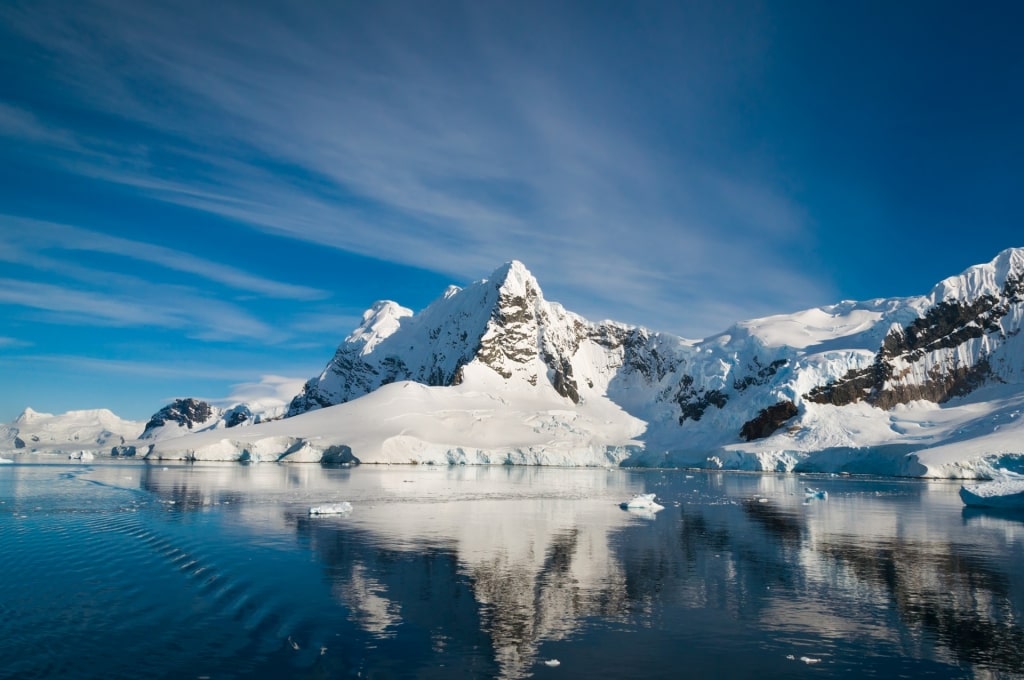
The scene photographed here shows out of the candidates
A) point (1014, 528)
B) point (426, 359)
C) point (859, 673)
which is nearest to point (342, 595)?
point (859, 673)

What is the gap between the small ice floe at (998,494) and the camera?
40156 mm

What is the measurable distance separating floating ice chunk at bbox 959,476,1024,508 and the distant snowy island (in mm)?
22131

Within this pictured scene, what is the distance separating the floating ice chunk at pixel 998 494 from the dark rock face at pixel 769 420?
189 ft

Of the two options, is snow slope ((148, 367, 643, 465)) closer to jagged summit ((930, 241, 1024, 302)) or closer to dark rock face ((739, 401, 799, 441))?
dark rock face ((739, 401, 799, 441))

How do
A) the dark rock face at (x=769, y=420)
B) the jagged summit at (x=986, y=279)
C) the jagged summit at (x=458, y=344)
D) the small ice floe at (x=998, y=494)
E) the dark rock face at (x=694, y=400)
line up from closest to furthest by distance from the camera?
the small ice floe at (x=998, y=494), the dark rock face at (x=769, y=420), the jagged summit at (x=986, y=279), the dark rock face at (x=694, y=400), the jagged summit at (x=458, y=344)

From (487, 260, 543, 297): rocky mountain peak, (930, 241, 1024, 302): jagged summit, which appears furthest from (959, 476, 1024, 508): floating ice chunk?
(487, 260, 543, 297): rocky mountain peak

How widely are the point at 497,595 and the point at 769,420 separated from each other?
90.7 meters

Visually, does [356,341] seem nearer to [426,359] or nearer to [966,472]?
[426,359]

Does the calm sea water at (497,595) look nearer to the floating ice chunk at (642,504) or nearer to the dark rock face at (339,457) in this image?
the floating ice chunk at (642,504)

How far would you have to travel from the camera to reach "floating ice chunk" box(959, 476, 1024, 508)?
40.2m

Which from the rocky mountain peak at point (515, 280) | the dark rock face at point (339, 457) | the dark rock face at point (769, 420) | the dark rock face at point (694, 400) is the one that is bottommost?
the dark rock face at point (339, 457)

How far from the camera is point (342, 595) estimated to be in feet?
54.8

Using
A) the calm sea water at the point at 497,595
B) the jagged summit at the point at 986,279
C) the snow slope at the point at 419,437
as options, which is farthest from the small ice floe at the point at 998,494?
the jagged summit at the point at 986,279

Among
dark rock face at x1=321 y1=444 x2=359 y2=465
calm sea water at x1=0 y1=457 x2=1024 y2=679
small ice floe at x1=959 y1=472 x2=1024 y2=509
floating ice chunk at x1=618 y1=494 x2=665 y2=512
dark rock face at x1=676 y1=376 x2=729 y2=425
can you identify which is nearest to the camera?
calm sea water at x1=0 y1=457 x2=1024 y2=679
